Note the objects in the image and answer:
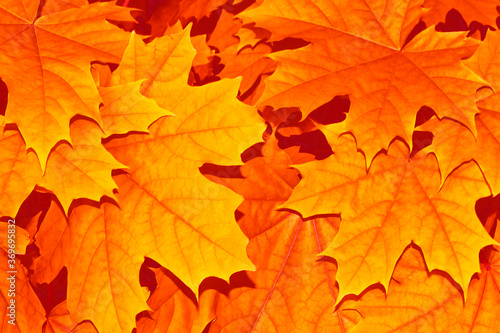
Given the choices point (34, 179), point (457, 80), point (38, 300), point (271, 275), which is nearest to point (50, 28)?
point (34, 179)

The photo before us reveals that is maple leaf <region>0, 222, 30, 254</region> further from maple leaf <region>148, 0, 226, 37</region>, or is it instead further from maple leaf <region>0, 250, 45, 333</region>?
maple leaf <region>148, 0, 226, 37</region>

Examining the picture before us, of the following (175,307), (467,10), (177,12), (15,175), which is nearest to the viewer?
(15,175)

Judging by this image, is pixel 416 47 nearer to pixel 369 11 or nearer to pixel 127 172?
pixel 369 11

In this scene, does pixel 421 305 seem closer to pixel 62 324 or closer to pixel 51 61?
pixel 62 324

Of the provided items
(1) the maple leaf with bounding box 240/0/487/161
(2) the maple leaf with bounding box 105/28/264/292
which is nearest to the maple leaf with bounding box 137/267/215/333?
(2) the maple leaf with bounding box 105/28/264/292

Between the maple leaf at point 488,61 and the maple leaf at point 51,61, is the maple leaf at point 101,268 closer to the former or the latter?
the maple leaf at point 51,61

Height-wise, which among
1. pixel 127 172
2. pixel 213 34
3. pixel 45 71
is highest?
pixel 213 34

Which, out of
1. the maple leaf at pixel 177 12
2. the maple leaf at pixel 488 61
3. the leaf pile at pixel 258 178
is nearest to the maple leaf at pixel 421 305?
the leaf pile at pixel 258 178

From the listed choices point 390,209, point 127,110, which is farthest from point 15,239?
point 390,209
